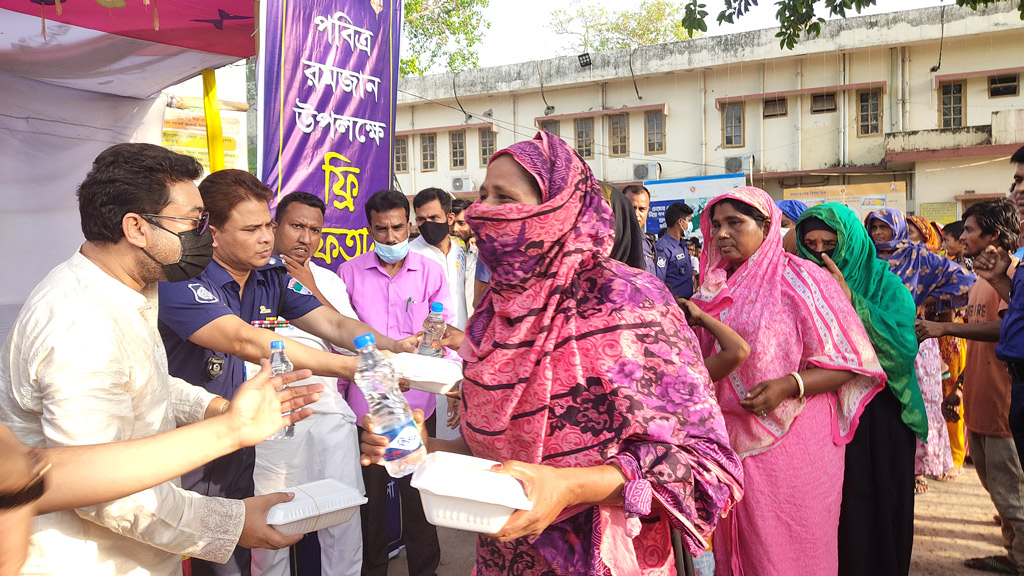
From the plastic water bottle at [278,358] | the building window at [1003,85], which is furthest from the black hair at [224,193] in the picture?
the building window at [1003,85]

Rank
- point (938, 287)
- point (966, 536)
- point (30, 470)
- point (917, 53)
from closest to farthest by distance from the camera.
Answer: point (30, 470), point (966, 536), point (938, 287), point (917, 53)

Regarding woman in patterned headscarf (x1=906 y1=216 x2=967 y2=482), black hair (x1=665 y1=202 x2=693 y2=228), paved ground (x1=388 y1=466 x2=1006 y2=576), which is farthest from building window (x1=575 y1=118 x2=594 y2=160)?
paved ground (x1=388 y1=466 x2=1006 y2=576)

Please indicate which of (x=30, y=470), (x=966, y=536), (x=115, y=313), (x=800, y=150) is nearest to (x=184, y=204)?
(x=115, y=313)

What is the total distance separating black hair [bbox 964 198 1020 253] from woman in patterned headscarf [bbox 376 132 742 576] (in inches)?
146

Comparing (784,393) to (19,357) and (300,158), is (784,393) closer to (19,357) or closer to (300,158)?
(19,357)

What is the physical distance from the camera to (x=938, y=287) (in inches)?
208

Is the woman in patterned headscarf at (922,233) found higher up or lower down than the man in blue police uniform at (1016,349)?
higher up

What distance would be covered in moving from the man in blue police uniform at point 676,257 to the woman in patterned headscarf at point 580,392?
5005 mm

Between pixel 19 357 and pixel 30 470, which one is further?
pixel 19 357

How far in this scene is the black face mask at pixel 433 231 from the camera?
5.30m

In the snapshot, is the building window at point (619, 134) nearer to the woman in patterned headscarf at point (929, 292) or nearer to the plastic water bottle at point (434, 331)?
the woman in patterned headscarf at point (929, 292)

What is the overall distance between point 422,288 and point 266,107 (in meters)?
1.47

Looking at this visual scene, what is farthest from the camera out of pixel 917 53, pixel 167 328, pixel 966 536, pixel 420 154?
pixel 420 154

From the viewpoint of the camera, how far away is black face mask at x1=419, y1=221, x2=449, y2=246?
530cm
